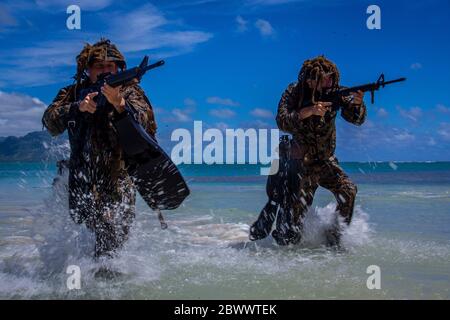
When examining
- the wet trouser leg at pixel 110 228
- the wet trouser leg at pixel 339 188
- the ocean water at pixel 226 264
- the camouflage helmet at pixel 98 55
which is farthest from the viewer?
the wet trouser leg at pixel 339 188

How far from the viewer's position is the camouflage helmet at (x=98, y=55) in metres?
5.30

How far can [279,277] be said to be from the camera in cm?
534

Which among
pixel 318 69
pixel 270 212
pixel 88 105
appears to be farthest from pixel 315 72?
pixel 88 105

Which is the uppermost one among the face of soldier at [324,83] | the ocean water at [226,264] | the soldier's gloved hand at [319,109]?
the face of soldier at [324,83]

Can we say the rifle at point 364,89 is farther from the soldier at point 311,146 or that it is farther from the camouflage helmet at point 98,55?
the camouflage helmet at point 98,55

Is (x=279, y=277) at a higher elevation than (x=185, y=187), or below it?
below

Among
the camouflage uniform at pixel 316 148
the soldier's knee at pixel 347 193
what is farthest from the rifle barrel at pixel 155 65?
the soldier's knee at pixel 347 193

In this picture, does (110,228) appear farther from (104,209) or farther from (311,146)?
(311,146)

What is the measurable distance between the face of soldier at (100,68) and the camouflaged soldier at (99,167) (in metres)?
0.02

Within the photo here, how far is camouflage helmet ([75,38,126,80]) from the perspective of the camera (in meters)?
5.30

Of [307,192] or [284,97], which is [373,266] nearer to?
[307,192]
